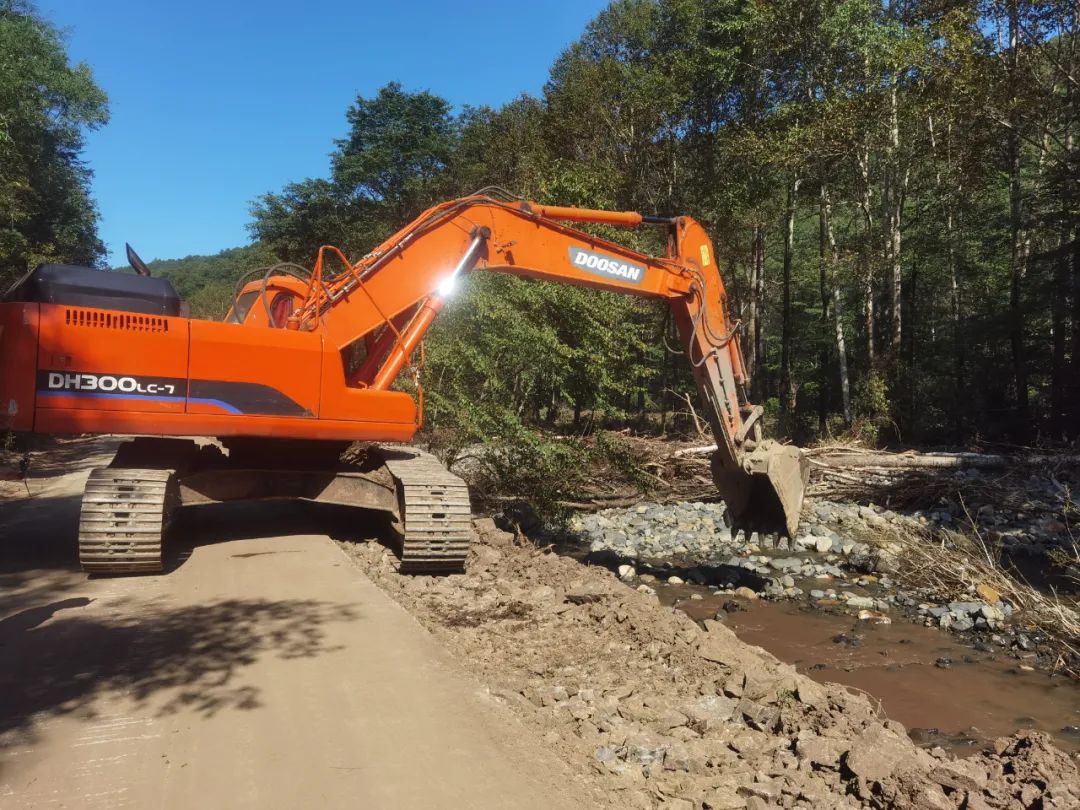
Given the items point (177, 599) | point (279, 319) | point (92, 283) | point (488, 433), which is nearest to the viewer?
point (177, 599)

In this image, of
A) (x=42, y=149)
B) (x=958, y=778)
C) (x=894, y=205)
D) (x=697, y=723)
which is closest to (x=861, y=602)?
(x=697, y=723)

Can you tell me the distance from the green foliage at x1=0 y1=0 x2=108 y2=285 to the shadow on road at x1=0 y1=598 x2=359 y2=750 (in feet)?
48.6

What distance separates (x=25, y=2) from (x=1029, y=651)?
99.7 feet

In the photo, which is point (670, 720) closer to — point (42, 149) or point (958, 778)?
point (958, 778)

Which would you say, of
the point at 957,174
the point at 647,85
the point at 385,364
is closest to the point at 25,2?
the point at 647,85

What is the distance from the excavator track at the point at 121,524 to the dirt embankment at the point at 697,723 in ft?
6.62

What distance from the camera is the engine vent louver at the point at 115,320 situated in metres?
5.95

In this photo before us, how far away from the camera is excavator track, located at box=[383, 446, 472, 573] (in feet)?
21.9

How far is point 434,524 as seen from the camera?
6.71 m

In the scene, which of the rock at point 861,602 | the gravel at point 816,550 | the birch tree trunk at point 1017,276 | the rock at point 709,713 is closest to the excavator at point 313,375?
the rock at point 861,602

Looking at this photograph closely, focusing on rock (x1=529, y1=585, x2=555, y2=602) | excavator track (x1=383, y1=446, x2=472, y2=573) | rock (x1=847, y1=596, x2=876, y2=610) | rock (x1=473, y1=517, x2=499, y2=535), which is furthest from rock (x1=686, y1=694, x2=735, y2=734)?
rock (x1=473, y1=517, x2=499, y2=535)

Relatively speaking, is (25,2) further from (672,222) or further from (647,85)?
(672,222)

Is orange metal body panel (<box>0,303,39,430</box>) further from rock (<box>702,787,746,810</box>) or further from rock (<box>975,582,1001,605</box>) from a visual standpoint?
rock (<box>975,582,1001,605</box>)

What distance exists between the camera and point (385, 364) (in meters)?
7.34
